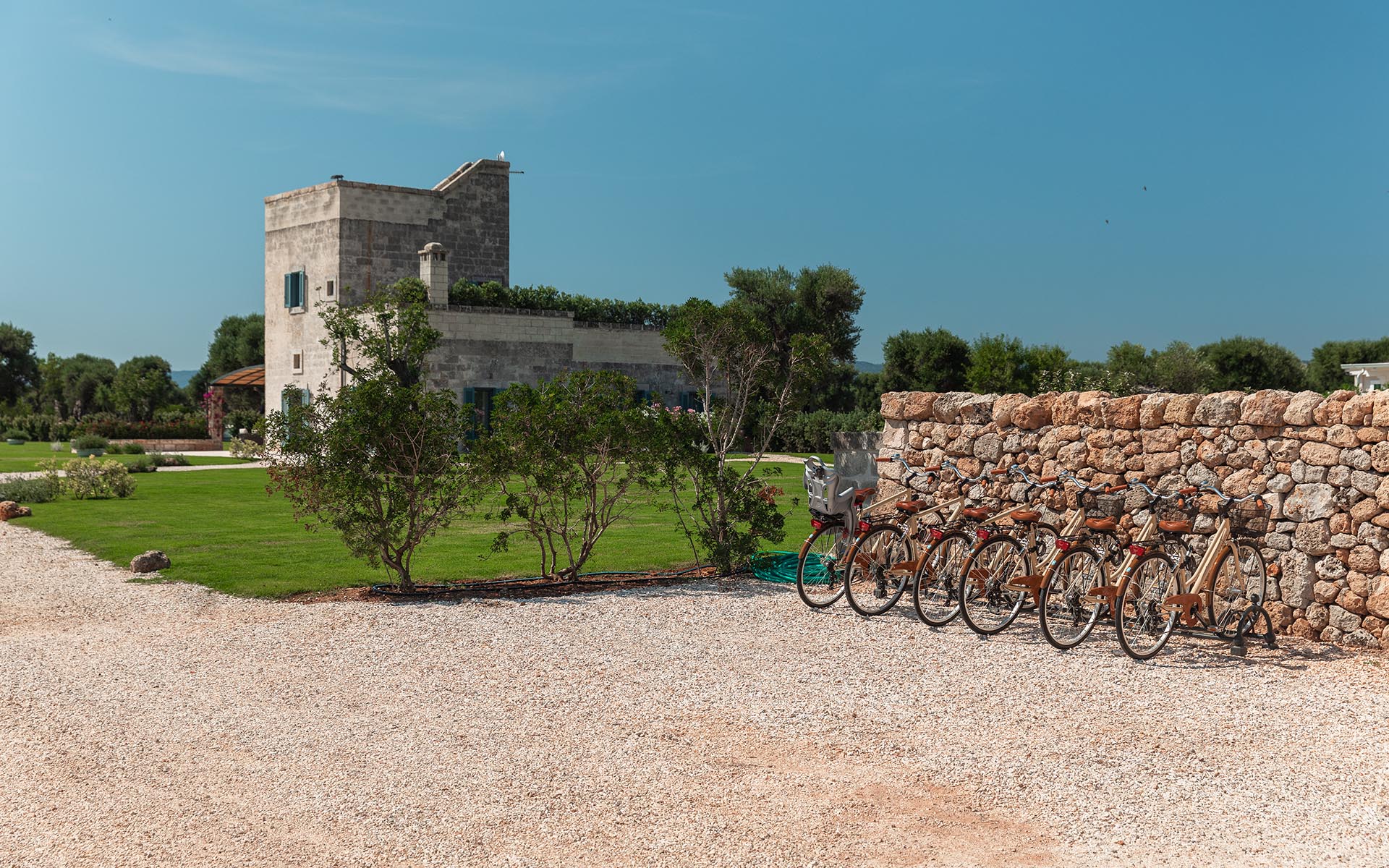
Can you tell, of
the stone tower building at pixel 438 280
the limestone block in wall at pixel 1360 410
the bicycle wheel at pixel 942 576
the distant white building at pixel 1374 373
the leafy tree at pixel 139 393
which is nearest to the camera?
the limestone block in wall at pixel 1360 410

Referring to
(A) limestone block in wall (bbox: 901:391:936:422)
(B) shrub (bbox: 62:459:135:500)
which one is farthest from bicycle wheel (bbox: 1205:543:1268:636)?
(B) shrub (bbox: 62:459:135:500)

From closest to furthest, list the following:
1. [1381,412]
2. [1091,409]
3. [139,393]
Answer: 1. [1381,412]
2. [1091,409]
3. [139,393]

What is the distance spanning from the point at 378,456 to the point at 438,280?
2188 centimetres

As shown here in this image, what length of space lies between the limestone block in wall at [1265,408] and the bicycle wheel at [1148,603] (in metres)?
1.30

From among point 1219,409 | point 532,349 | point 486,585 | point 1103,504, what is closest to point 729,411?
point 486,585

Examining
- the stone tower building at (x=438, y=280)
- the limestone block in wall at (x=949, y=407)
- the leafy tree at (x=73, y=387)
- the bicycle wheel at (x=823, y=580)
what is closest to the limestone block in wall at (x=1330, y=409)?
the limestone block in wall at (x=949, y=407)

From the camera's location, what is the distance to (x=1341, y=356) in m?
58.2

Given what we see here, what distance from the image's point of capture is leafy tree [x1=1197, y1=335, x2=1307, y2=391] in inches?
1778

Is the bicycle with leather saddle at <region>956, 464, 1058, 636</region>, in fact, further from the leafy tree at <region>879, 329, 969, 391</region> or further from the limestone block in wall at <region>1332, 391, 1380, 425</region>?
the leafy tree at <region>879, 329, 969, 391</region>

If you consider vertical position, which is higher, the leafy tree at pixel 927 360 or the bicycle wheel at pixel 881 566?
the leafy tree at pixel 927 360

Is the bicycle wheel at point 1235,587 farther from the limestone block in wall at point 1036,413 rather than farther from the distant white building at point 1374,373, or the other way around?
the distant white building at point 1374,373

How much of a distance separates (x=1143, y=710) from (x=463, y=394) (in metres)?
26.4

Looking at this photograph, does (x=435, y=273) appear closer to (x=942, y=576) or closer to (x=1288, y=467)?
(x=942, y=576)

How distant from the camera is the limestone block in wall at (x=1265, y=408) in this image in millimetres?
7668
